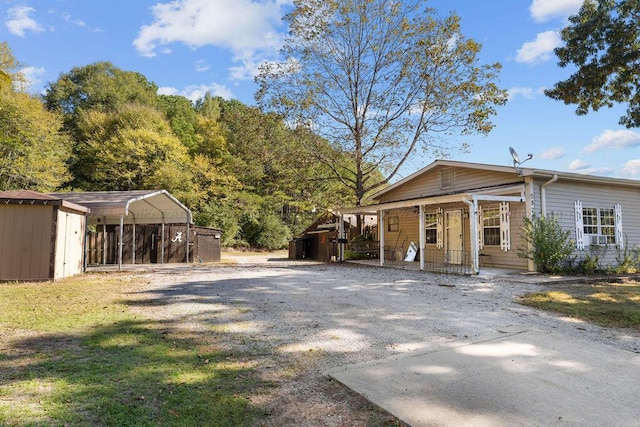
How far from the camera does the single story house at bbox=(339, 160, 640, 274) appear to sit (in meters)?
11.7

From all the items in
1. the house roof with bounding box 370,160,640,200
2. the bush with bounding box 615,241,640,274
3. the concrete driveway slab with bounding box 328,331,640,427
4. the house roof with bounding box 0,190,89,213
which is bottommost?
the concrete driveway slab with bounding box 328,331,640,427

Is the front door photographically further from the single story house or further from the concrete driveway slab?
the concrete driveway slab

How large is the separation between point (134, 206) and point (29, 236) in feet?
20.9

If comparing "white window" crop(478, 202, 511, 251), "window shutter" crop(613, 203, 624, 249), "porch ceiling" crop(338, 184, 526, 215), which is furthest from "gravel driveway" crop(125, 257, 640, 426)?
"window shutter" crop(613, 203, 624, 249)

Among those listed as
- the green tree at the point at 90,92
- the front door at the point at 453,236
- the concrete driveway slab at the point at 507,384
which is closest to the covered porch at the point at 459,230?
the front door at the point at 453,236

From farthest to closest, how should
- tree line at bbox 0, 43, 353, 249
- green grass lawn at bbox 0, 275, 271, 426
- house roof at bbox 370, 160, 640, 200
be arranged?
1. tree line at bbox 0, 43, 353, 249
2. house roof at bbox 370, 160, 640, 200
3. green grass lawn at bbox 0, 275, 271, 426

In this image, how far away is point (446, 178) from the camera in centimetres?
1524

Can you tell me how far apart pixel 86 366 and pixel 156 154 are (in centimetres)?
2844

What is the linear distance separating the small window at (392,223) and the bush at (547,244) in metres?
6.64

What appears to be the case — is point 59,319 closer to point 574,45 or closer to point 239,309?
point 239,309

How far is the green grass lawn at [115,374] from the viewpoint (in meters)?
2.56

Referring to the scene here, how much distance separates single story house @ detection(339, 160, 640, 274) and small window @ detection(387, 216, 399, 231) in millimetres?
1732

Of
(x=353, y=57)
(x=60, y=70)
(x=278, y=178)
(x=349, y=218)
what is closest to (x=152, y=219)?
(x=278, y=178)

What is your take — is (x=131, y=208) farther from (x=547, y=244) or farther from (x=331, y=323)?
(x=547, y=244)
